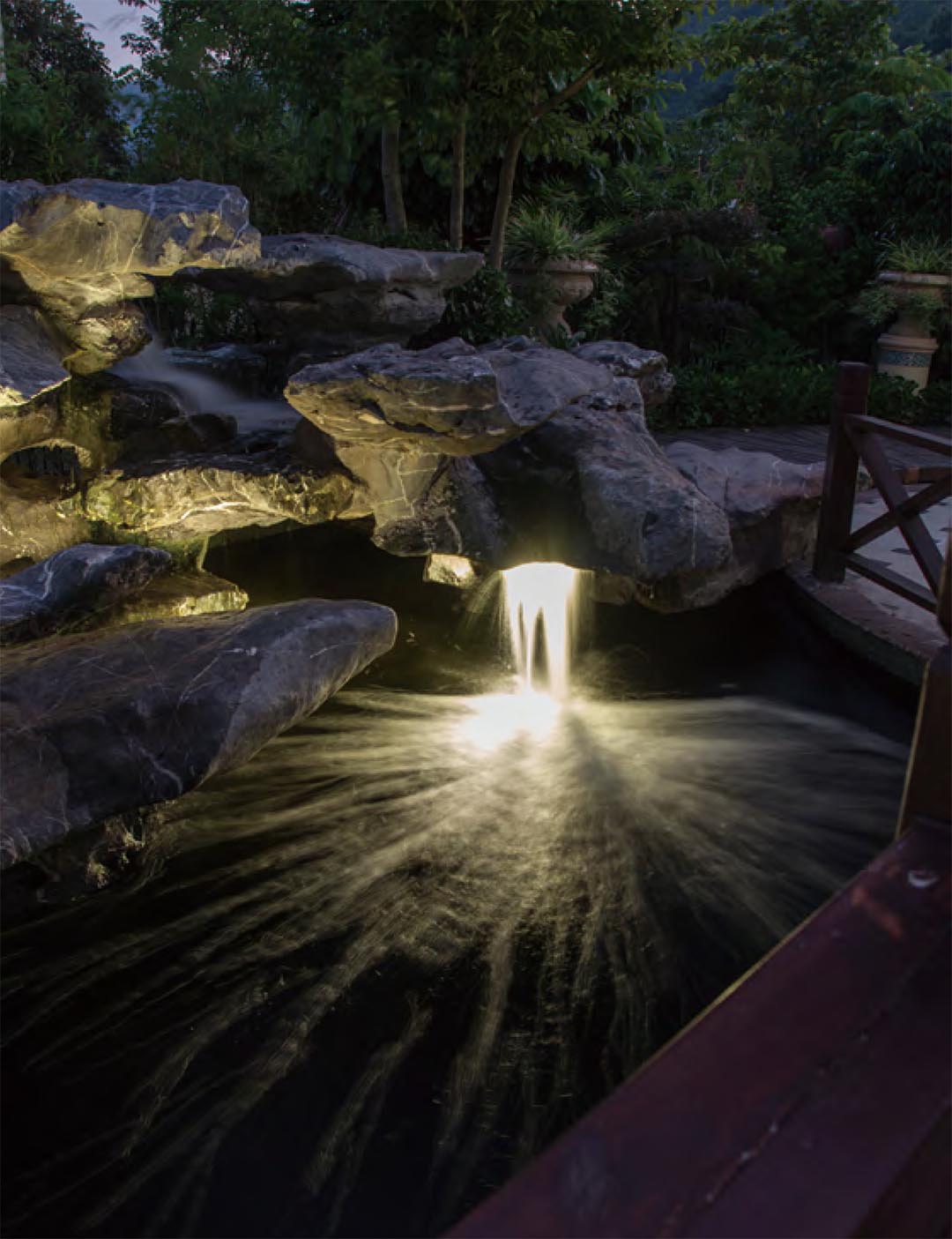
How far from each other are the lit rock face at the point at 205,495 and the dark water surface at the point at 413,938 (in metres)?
1.41

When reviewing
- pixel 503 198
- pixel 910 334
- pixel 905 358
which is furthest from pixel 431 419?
pixel 910 334

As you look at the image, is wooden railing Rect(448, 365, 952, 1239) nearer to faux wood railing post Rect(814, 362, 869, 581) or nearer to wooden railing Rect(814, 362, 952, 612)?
wooden railing Rect(814, 362, 952, 612)

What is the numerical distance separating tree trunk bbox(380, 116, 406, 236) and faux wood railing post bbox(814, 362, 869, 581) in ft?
18.4

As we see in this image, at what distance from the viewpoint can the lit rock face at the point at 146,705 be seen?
3.82m

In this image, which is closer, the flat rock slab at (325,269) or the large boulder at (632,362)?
the flat rock slab at (325,269)

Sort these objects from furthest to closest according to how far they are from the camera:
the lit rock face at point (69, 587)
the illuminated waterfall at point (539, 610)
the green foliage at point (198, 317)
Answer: the green foliage at point (198, 317) < the illuminated waterfall at point (539, 610) < the lit rock face at point (69, 587)

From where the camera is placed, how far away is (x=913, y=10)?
31641mm

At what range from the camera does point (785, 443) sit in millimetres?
10453

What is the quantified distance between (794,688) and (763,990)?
512cm

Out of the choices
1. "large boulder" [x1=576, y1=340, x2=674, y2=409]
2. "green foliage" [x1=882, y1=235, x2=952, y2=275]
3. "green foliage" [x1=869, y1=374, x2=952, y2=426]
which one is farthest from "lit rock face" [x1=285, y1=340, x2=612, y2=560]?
"green foliage" [x1=882, y1=235, x2=952, y2=275]

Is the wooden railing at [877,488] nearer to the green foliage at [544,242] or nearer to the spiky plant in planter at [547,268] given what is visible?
the spiky plant in planter at [547,268]

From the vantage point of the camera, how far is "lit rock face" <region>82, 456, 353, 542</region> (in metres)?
6.51

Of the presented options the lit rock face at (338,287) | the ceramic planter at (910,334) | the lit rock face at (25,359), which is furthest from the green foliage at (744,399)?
the lit rock face at (25,359)

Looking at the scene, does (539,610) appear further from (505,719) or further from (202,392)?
(202,392)
